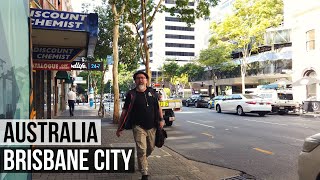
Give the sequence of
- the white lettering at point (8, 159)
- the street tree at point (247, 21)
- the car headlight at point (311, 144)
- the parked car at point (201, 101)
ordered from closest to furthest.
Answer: the white lettering at point (8, 159) → the car headlight at point (311, 144) → the street tree at point (247, 21) → the parked car at point (201, 101)

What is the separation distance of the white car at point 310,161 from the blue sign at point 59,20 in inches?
272

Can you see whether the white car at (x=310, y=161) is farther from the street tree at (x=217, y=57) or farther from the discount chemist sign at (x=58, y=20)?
the street tree at (x=217, y=57)

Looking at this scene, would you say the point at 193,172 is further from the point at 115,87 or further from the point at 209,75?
the point at 209,75

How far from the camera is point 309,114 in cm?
2480

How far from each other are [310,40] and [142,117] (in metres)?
28.1

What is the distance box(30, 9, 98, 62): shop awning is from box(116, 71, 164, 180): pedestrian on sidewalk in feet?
13.2

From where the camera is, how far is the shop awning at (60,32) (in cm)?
923

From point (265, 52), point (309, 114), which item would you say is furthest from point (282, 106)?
point (265, 52)

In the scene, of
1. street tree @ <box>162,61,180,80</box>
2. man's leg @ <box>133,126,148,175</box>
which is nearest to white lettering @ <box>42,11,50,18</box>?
man's leg @ <box>133,126,148,175</box>

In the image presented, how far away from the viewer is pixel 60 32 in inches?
410

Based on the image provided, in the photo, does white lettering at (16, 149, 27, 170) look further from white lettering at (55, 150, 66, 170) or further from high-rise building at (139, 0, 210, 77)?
high-rise building at (139, 0, 210, 77)

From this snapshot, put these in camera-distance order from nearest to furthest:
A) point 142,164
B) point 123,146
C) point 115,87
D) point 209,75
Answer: point 142,164
point 123,146
point 115,87
point 209,75

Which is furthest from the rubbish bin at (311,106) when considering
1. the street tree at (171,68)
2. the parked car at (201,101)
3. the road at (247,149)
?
the street tree at (171,68)

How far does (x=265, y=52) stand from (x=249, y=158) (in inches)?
1658
